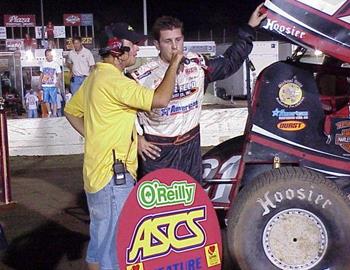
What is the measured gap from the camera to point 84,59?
15.4 meters

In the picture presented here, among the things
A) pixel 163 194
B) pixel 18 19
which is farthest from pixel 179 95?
pixel 18 19

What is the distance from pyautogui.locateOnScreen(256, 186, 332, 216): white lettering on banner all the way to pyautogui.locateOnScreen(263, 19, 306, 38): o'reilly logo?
954 mm

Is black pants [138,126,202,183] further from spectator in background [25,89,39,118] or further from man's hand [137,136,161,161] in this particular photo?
spectator in background [25,89,39,118]

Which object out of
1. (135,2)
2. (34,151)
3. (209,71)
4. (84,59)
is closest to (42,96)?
(84,59)

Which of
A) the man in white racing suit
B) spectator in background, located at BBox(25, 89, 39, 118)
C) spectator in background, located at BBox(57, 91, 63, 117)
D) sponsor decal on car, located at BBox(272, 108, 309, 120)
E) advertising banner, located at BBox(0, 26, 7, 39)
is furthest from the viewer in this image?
advertising banner, located at BBox(0, 26, 7, 39)

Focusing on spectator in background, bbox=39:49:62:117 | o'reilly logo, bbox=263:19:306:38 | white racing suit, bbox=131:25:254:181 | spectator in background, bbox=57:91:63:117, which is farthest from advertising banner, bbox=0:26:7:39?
o'reilly logo, bbox=263:19:306:38

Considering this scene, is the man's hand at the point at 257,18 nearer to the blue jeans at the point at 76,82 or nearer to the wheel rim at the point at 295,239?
the wheel rim at the point at 295,239

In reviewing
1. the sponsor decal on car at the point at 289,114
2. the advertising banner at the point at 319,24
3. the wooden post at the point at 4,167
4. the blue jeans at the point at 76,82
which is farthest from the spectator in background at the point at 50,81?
the advertising banner at the point at 319,24

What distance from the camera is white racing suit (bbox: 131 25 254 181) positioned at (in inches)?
174

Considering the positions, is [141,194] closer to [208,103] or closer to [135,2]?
[208,103]

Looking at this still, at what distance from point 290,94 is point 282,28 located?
47cm

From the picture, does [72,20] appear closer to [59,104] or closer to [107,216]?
[59,104]

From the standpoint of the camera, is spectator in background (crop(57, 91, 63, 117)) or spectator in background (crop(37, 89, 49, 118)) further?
spectator in background (crop(57, 91, 63, 117))

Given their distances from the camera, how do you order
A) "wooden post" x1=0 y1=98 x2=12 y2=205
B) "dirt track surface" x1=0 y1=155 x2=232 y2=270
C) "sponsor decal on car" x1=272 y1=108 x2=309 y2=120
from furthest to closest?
"wooden post" x1=0 y1=98 x2=12 y2=205, "dirt track surface" x1=0 y1=155 x2=232 y2=270, "sponsor decal on car" x1=272 y1=108 x2=309 y2=120
